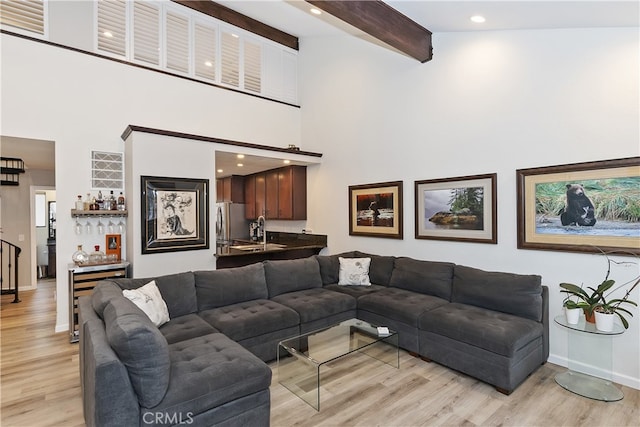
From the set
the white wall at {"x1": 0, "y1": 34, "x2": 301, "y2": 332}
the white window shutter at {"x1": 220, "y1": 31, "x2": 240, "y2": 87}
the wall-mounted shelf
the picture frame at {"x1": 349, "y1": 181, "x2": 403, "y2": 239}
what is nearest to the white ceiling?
the white wall at {"x1": 0, "y1": 34, "x2": 301, "y2": 332}

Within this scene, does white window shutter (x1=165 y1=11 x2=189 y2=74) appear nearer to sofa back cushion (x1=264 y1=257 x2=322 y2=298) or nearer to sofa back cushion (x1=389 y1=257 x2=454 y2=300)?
sofa back cushion (x1=264 y1=257 x2=322 y2=298)

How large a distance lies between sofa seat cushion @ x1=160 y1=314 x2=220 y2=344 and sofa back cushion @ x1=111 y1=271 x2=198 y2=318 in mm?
108

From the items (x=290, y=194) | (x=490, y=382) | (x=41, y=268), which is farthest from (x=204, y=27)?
(x=41, y=268)

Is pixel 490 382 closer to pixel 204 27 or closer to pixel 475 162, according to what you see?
pixel 475 162

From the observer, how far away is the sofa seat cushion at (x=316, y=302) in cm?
351

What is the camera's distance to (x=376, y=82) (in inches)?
198

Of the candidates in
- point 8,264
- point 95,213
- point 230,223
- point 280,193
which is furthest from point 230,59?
point 8,264

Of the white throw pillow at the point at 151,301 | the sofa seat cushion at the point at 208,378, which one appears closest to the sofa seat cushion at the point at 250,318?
the white throw pillow at the point at 151,301

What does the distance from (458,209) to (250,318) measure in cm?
276

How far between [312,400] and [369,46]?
16.1 feet

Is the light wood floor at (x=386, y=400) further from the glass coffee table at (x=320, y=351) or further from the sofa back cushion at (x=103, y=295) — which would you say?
the sofa back cushion at (x=103, y=295)

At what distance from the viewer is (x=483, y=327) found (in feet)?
9.35

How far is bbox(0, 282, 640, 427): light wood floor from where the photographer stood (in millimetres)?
2369

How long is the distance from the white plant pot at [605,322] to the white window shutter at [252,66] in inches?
225
